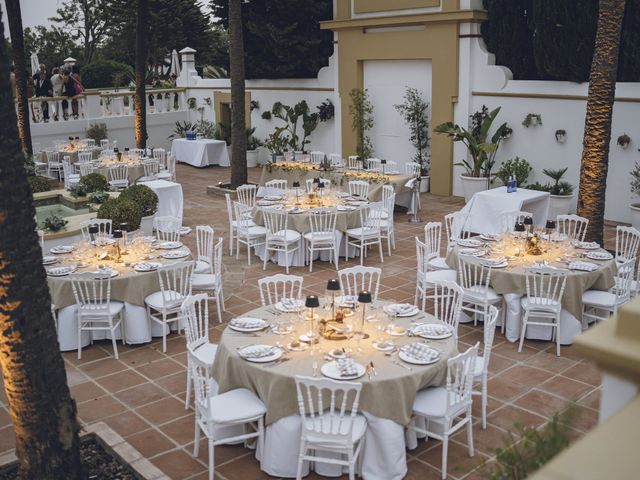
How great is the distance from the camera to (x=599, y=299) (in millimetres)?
8398

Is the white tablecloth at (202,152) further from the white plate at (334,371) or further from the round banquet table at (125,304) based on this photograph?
the white plate at (334,371)

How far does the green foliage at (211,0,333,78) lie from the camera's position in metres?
20.7

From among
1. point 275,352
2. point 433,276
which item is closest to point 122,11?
point 433,276

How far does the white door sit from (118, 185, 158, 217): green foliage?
26.2 feet

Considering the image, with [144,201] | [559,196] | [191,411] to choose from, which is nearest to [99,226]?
[144,201]

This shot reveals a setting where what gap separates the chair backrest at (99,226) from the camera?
1025cm

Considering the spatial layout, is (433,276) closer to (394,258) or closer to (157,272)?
(394,258)

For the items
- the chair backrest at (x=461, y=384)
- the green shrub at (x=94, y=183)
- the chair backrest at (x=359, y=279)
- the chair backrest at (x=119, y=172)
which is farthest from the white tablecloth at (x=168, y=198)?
the chair backrest at (x=461, y=384)

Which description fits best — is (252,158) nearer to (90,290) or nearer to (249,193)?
(249,193)

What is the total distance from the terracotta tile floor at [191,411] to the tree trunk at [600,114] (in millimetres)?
3068

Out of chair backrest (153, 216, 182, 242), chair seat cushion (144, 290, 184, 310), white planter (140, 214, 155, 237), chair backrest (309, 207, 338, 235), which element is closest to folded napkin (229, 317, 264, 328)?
chair seat cushion (144, 290, 184, 310)

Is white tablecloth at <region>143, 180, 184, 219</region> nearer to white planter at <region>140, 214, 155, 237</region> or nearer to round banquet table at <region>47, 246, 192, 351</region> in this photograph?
white planter at <region>140, 214, 155, 237</region>

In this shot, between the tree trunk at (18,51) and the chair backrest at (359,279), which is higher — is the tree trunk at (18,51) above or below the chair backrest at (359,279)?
above

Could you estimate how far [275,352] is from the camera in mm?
6070
